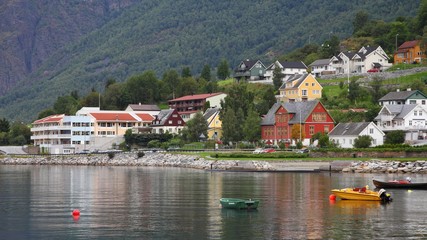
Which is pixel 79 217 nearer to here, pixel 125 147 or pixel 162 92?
pixel 125 147

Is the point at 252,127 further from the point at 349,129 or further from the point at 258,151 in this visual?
the point at 349,129

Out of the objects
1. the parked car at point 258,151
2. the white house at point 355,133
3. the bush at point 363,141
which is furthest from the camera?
the parked car at point 258,151

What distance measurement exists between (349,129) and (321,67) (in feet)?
206

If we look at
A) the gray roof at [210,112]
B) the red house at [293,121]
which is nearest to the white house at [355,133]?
the red house at [293,121]

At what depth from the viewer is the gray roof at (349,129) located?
114 m

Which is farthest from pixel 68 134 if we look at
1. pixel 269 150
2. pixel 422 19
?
pixel 422 19

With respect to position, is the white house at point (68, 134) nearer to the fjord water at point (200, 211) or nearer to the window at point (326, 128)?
the window at point (326, 128)

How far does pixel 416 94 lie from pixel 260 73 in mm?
65346

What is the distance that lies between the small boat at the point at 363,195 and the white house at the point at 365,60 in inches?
4172

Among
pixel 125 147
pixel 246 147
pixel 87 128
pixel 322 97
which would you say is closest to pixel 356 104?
pixel 322 97

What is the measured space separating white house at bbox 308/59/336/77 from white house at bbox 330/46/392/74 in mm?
2599

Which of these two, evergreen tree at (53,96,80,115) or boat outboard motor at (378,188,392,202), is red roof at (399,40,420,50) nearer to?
evergreen tree at (53,96,80,115)

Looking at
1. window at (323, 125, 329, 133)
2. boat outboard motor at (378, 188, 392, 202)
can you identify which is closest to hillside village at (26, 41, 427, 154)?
window at (323, 125, 329, 133)

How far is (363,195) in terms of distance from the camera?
62.2 m
